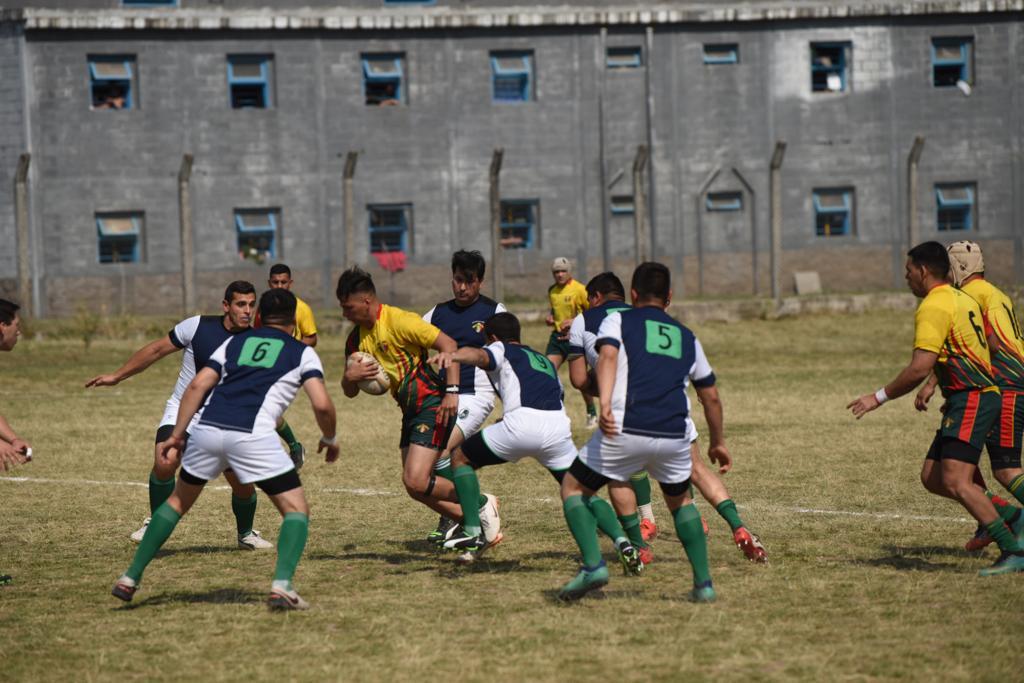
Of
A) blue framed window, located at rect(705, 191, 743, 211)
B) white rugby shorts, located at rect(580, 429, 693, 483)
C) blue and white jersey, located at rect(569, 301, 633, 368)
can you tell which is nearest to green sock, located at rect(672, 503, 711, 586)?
white rugby shorts, located at rect(580, 429, 693, 483)

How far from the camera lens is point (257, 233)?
121 ft

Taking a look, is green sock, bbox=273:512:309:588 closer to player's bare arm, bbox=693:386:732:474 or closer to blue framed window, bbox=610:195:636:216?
player's bare arm, bbox=693:386:732:474

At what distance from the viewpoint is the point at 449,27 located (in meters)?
37.1

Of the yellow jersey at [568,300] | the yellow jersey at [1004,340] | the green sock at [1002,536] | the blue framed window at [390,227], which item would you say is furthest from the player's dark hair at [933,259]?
the blue framed window at [390,227]

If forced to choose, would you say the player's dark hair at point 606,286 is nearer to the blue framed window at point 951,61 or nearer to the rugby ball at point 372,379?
the rugby ball at point 372,379

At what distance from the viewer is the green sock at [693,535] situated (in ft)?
26.9

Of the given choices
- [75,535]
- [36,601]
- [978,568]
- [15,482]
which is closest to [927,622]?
[978,568]

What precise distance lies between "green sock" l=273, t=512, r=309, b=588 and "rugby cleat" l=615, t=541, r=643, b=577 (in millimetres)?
2006

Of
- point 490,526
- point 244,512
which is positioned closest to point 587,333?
point 490,526

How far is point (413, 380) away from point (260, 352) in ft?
5.87

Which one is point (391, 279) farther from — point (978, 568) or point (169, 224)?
point (978, 568)

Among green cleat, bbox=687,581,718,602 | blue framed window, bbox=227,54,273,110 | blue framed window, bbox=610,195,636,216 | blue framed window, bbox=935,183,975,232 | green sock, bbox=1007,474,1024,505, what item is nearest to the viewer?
green cleat, bbox=687,581,718,602

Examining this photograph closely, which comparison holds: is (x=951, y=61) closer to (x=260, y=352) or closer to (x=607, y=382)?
(x=607, y=382)

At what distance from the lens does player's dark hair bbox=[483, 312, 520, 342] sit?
32.8ft
